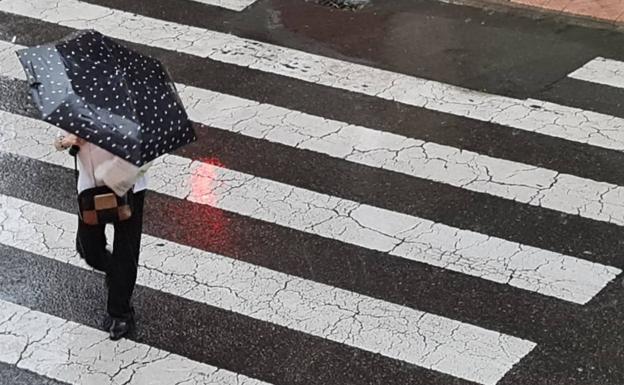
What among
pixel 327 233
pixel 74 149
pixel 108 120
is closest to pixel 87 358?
pixel 74 149

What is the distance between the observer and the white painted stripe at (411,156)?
771 centimetres

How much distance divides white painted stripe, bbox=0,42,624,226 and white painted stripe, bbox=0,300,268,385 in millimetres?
2448

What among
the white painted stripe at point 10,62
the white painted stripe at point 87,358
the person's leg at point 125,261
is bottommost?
the white painted stripe at point 10,62

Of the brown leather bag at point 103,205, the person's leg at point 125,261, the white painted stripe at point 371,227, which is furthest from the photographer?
the white painted stripe at point 371,227

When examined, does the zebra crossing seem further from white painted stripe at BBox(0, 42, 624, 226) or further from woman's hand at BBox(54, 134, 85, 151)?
woman's hand at BBox(54, 134, 85, 151)

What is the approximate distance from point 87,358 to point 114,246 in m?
0.64

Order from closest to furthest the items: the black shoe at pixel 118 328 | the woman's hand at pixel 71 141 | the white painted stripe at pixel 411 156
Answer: the woman's hand at pixel 71 141 < the black shoe at pixel 118 328 < the white painted stripe at pixel 411 156

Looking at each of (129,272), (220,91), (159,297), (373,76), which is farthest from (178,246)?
(373,76)

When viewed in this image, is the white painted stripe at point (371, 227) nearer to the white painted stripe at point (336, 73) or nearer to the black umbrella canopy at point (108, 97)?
the white painted stripe at point (336, 73)

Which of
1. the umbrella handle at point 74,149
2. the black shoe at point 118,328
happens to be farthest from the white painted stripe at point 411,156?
the umbrella handle at point 74,149

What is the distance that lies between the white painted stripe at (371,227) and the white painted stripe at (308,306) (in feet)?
1.78

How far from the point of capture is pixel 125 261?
6.10m

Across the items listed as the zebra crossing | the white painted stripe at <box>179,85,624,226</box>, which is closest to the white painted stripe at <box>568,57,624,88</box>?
the zebra crossing

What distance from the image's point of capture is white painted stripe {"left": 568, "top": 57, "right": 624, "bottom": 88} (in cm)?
924
